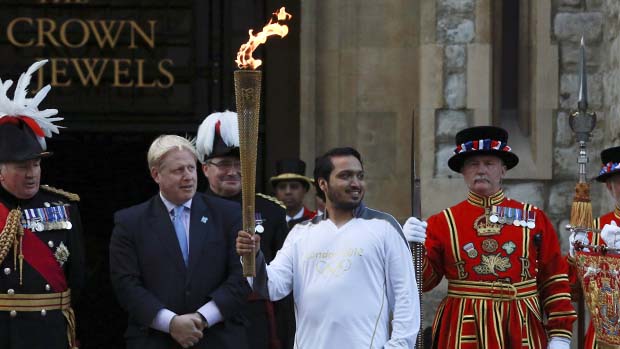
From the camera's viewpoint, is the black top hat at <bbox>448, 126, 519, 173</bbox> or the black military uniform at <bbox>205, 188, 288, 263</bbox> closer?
the black top hat at <bbox>448, 126, 519, 173</bbox>

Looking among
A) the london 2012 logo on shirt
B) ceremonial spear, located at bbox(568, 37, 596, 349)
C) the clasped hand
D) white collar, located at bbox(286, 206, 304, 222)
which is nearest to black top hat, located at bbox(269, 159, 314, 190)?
white collar, located at bbox(286, 206, 304, 222)

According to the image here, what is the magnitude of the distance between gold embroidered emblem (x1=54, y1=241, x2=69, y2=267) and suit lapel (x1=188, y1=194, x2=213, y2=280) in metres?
0.77

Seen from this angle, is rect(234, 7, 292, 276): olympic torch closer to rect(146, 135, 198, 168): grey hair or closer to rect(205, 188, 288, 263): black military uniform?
rect(146, 135, 198, 168): grey hair

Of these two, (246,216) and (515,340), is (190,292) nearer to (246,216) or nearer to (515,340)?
(246,216)

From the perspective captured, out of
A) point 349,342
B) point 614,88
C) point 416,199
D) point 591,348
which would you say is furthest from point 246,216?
point 614,88

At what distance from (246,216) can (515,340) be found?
2.17m

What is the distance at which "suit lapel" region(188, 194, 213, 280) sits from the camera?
840cm

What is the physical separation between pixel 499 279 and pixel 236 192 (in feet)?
5.29

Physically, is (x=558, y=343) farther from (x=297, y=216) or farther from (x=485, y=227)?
(x=297, y=216)

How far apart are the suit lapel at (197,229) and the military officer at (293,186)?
299 centimetres

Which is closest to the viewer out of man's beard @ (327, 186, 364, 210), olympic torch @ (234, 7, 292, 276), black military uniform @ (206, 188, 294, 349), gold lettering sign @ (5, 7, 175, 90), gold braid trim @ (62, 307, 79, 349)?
olympic torch @ (234, 7, 292, 276)

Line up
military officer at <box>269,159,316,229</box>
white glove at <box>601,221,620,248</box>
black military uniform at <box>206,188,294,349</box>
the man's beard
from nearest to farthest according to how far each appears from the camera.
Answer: the man's beard < white glove at <box>601,221,620,248</box> < black military uniform at <box>206,188,294,349</box> < military officer at <box>269,159,316,229</box>

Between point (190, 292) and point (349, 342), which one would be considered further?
point (190, 292)

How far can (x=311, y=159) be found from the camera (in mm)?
12391
